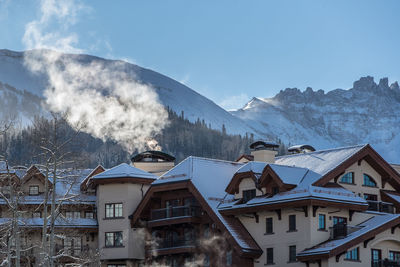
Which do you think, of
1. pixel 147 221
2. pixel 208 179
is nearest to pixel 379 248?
pixel 208 179

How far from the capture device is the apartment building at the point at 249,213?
6519 cm

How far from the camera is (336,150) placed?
72625 millimetres

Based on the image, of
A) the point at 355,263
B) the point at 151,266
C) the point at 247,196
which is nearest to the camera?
the point at 355,263

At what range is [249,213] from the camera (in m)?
69.1

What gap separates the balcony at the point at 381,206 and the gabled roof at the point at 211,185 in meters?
9.88

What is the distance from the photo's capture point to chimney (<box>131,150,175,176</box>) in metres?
91.7

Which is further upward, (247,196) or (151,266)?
(247,196)

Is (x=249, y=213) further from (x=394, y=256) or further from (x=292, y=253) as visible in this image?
(x=394, y=256)

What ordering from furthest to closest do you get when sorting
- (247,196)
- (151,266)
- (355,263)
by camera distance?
(151,266) < (247,196) < (355,263)

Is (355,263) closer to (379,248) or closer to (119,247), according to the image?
(379,248)

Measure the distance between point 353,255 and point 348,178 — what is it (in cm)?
812

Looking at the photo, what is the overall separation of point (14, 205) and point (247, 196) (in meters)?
24.7

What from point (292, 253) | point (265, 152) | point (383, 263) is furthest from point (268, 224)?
point (265, 152)

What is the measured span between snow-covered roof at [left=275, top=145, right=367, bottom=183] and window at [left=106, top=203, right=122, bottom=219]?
50.1ft
